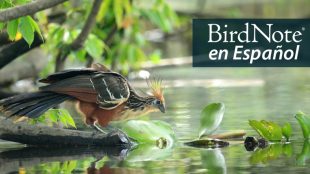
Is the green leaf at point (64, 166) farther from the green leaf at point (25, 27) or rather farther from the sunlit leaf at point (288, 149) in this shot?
the sunlit leaf at point (288, 149)

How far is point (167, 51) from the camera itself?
1406cm

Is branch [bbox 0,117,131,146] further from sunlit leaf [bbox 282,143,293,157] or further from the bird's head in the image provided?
sunlit leaf [bbox 282,143,293,157]

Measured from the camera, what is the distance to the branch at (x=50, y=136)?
3.12 m

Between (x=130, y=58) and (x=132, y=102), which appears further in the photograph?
(x=130, y=58)

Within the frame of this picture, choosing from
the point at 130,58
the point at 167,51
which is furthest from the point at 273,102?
the point at 167,51

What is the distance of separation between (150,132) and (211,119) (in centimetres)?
40

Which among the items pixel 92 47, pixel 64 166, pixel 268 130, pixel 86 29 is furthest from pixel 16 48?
pixel 268 130

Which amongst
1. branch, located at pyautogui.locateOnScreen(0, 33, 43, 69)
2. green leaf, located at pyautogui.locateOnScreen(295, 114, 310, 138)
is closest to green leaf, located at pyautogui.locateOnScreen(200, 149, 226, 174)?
green leaf, located at pyautogui.locateOnScreen(295, 114, 310, 138)

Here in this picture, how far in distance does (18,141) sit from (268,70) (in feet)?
25.2

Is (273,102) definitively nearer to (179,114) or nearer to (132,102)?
(179,114)

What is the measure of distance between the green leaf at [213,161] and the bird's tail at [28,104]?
0.87m

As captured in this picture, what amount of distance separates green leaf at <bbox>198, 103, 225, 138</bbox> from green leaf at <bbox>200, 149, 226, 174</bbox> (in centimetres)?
43

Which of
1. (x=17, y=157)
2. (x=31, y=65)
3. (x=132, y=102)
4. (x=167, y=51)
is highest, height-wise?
(x=167, y=51)

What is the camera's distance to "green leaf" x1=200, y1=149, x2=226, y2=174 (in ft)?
7.86
